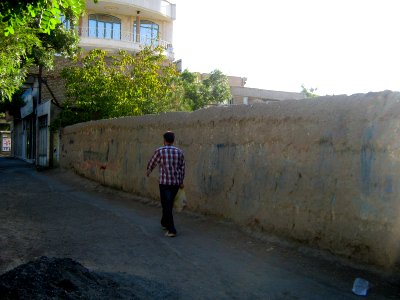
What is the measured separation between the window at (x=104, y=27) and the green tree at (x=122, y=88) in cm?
1500

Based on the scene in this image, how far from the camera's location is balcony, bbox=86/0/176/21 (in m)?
32.5

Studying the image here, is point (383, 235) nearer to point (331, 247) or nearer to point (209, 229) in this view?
point (331, 247)

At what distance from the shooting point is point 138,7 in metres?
33.2

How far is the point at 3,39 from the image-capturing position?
27.6 feet

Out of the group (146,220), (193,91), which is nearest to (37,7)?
(146,220)

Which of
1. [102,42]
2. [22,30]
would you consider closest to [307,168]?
[22,30]

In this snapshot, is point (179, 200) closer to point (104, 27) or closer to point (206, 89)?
point (206, 89)

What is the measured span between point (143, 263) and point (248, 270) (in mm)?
1228

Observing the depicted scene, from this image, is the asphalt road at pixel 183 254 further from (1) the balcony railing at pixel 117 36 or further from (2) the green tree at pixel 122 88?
(1) the balcony railing at pixel 117 36

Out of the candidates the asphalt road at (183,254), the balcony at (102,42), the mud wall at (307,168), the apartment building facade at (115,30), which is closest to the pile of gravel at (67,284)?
the asphalt road at (183,254)

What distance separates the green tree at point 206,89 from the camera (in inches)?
1029

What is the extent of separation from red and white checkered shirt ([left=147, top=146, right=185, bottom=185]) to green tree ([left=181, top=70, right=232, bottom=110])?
1750 cm

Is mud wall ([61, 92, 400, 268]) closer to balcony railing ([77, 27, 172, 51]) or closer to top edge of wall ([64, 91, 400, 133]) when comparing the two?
top edge of wall ([64, 91, 400, 133])

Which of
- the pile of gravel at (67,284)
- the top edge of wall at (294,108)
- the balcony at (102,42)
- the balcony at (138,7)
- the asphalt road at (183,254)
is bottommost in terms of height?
the asphalt road at (183,254)
